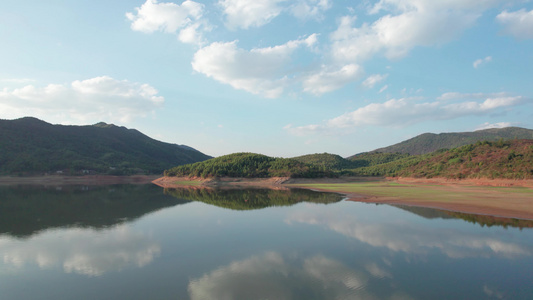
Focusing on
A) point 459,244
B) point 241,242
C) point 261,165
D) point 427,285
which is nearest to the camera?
point 427,285

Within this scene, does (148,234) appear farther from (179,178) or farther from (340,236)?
(179,178)

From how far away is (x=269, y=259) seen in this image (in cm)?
1559

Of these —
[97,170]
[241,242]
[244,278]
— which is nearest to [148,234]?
[241,242]

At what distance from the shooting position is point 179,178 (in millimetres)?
117562

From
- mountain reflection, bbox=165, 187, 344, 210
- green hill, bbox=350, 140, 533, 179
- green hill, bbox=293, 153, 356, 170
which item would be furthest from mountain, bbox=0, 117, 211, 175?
green hill, bbox=350, 140, 533, 179

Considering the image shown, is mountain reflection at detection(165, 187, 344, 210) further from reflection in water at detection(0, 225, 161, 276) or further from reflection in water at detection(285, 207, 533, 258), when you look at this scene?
reflection in water at detection(0, 225, 161, 276)

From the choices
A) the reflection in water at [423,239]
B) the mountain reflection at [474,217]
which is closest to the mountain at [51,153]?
the reflection in water at [423,239]

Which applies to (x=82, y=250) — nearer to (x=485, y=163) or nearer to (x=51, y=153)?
(x=485, y=163)

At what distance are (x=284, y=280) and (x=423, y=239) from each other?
13.1 metres

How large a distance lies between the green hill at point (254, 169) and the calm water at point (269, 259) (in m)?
78.7

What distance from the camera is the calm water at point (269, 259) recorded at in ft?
37.7

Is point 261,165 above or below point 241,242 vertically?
above

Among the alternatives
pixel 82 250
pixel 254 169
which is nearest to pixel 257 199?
pixel 82 250

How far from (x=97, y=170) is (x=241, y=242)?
13486 cm
